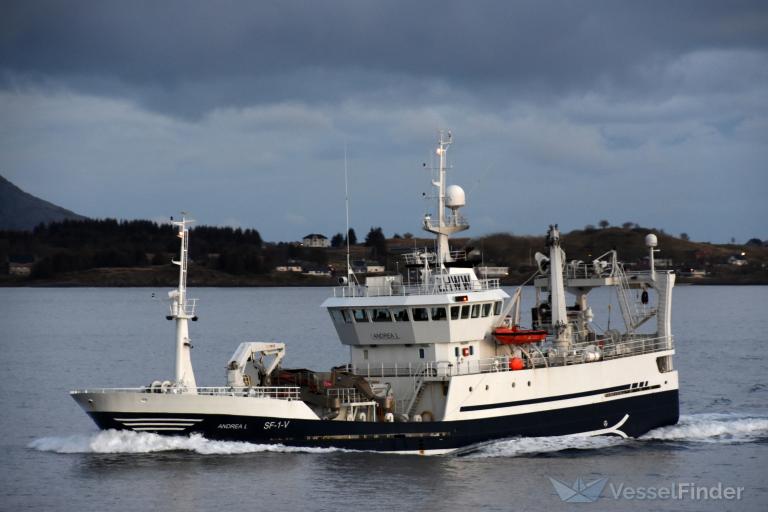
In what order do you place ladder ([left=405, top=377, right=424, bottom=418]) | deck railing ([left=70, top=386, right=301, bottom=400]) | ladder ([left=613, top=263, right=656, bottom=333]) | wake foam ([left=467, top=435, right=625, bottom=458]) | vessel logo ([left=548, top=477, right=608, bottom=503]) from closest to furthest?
1. vessel logo ([left=548, top=477, right=608, bottom=503])
2. deck railing ([left=70, top=386, right=301, bottom=400])
3. ladder ([left=405, top=377, right=424, bottom=418])
4. wake foam ([left=467, top=435, right=625, bottom=458])
5. ladder ([left=613, top=263, right=656, bottom=333])

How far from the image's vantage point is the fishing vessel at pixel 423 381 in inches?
1126

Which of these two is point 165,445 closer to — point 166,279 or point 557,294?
point 557,294

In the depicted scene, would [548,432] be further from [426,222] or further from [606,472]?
[426,222]

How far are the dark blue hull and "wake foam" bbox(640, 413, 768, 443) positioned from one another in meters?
2.90

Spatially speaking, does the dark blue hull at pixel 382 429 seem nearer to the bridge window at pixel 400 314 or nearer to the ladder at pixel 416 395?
the ladder at pixel 416 395

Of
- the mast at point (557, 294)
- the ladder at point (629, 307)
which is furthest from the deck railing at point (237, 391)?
the ladder at point (629, 307)

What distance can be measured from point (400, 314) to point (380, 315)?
0.60 meters

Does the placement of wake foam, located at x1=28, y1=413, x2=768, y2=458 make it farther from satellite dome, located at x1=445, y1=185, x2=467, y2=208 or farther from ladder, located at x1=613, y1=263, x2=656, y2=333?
satellite dome, located at x1=445, y1=185, x2=467, y2=208

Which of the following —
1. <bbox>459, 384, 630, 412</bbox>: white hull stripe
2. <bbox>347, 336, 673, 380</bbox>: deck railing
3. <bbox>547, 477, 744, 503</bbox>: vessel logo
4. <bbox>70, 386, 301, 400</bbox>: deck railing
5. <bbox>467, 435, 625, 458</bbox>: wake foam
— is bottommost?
<bbox>547, 477, 744, 503</bbox>: vessel logo

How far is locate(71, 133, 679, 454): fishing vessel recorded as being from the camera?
28594 millimetres

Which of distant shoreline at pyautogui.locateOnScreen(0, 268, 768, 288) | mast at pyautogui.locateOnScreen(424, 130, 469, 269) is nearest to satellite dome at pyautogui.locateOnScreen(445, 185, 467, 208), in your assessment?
mast at pyautogui.locateOnScreen(424, 130, 469, 269)

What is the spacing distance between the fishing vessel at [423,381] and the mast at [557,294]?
0.04m

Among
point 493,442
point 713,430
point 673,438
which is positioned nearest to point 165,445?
point 493,442

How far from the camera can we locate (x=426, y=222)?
107 feet
